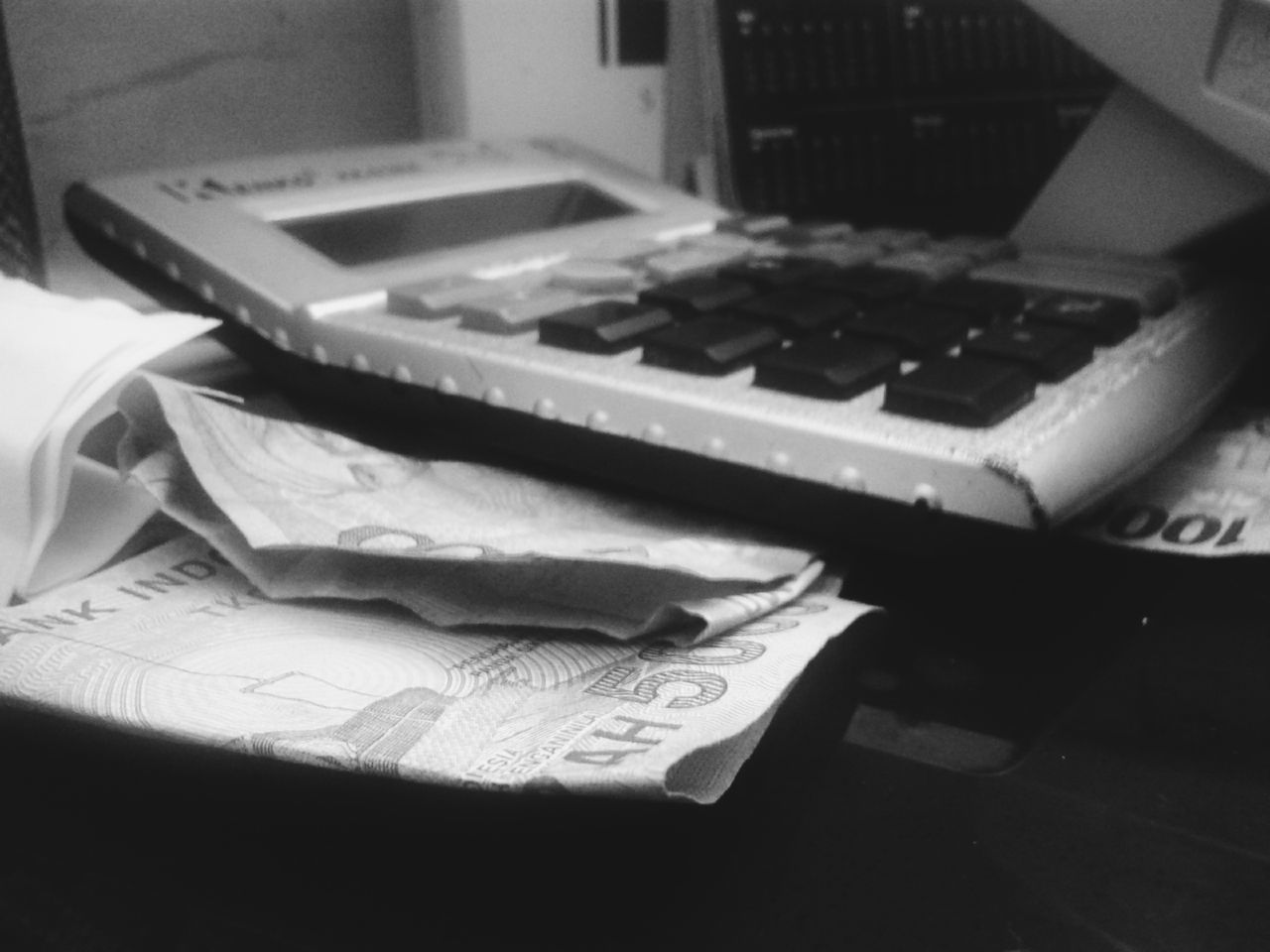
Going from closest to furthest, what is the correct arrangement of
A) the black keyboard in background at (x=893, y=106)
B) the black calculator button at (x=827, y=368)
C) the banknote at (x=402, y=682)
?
the banknote at (x=402, y=682)
the black calculator button at (x=827, y=368)
the black keyboard in background at (x=893, y=106)

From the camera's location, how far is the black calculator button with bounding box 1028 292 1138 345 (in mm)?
406

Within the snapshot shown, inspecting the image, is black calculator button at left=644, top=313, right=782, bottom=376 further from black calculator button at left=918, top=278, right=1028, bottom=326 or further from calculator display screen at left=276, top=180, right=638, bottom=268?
calculator display screen at left=276, top=180, right=638, bottom=268

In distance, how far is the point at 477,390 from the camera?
395 mm

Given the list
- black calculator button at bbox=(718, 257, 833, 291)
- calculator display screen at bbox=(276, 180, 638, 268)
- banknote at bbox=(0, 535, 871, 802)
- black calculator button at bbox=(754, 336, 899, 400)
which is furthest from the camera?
calculator display screen at bbox=(276, 180, 638, 268)

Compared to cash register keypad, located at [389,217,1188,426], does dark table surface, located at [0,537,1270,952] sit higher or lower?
lower

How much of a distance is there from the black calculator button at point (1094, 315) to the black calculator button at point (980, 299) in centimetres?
1

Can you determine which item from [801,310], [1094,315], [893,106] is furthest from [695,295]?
[893,106]

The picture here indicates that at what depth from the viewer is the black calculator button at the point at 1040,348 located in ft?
1.19

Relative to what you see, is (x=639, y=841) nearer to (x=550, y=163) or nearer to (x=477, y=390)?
(x=477, y=390)

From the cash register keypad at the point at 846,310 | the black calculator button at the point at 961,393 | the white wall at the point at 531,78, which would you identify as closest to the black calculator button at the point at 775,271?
the cash register keypad at the point at 846,310

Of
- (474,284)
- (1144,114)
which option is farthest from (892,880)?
(1144,114)

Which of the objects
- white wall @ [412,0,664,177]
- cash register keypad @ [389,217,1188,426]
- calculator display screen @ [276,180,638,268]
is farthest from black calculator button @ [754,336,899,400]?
white wall @ [412,0,664,177]

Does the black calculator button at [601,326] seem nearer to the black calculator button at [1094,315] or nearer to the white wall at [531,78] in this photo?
the black calculator button at [1094,315]

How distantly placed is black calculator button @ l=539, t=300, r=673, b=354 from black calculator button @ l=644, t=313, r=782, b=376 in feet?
0.04
